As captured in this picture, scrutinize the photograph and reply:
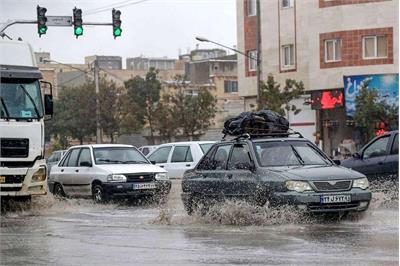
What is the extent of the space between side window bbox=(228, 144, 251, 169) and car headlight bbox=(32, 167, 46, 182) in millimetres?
4695

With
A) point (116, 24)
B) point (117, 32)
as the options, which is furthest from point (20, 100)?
point (116, 24)

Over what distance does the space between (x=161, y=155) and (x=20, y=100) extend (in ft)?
31.2

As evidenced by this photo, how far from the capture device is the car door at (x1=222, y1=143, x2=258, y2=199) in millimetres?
13594

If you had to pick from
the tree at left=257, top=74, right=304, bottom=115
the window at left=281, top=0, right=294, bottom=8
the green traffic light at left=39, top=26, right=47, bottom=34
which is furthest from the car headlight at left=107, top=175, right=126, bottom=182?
the window at left=281, top=0, right=294, bottom=8

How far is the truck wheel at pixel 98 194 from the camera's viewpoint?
1947 cm

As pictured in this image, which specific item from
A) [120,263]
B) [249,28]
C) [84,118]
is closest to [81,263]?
[120,263]

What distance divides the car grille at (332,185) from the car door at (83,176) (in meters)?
8.17

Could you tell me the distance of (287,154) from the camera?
1416 centimetres

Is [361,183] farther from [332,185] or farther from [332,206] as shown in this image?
[332,206]

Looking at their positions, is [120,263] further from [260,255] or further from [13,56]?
[13,56]

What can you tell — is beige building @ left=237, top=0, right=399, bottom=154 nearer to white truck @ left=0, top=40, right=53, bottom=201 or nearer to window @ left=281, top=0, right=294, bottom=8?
window @ left=281, top=0, right=294, bottom=8

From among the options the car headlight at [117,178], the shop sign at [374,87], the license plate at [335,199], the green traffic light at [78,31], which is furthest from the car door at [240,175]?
the shop sign at [374,87]

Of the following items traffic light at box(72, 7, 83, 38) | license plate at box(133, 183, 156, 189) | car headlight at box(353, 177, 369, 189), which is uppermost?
traffic light at box(72, 7, 83, 38)

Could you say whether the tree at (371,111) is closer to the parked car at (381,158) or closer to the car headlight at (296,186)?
the parked car at (381,158)
